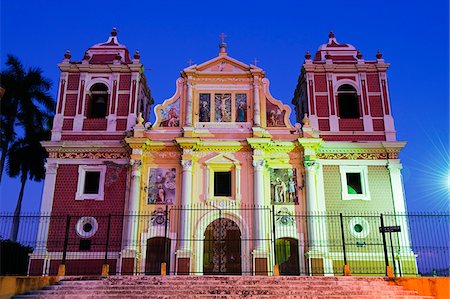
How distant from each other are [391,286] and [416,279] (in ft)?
2.37

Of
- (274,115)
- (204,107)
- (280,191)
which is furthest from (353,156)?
(204,107)

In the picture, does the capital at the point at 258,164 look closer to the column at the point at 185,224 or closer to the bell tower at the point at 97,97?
the column at the point at 185,224

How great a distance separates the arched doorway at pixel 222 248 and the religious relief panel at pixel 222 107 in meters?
5.01

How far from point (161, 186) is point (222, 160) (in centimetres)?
309

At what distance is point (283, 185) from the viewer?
21.3 m

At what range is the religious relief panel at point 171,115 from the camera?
22.6 m

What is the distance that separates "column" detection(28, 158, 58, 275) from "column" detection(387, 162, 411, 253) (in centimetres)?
1533

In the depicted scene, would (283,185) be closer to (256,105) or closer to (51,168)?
(256,105)

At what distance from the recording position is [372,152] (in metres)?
21.8

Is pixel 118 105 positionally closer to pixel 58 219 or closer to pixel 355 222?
pixel 58 219

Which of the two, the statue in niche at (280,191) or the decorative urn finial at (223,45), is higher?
the decorative urn finial at (223,45)

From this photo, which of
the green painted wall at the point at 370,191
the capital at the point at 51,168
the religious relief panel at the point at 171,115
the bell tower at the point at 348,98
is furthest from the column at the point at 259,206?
the capital at the point at 51,168

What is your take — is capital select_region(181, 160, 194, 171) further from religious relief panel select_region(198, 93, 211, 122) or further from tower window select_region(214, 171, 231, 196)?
religious relief panel select_region(198, 93, 211, 122)

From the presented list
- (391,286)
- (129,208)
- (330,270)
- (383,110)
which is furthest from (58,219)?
(383,110)
